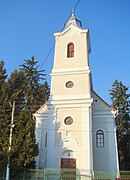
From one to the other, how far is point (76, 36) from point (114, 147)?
1312 cm

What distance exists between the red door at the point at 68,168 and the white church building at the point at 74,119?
4 cm

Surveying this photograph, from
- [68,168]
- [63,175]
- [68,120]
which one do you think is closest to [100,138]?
[68,120]

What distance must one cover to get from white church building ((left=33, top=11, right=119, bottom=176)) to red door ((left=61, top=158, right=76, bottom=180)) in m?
0.04

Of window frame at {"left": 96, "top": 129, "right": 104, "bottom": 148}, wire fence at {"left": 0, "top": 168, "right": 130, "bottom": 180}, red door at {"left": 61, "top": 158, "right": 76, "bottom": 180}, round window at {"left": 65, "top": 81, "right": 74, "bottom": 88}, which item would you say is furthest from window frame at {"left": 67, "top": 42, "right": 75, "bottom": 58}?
wire fence at {"left": 0, "top": 168, "right": 130, "bottom": 180}

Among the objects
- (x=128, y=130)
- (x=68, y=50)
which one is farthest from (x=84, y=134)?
(x=128, y=130)

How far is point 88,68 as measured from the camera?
2266 cm

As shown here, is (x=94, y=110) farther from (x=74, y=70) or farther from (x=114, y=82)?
(x=114, y=82)

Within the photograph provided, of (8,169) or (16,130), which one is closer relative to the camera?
(8,169)

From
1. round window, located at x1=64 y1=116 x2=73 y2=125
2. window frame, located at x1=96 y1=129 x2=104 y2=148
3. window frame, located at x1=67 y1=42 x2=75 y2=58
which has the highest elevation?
window frame, located at x1=67 y1=42 x2=75 y2=58

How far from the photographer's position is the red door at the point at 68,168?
17508mm

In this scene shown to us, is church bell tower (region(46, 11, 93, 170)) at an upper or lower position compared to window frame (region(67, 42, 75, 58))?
lower

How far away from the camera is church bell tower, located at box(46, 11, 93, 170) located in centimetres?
1942

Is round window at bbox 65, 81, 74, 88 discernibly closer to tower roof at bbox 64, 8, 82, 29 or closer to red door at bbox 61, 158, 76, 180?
red door at bbox 61, 158, 76, 180

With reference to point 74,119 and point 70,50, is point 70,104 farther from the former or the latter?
point 70,50
